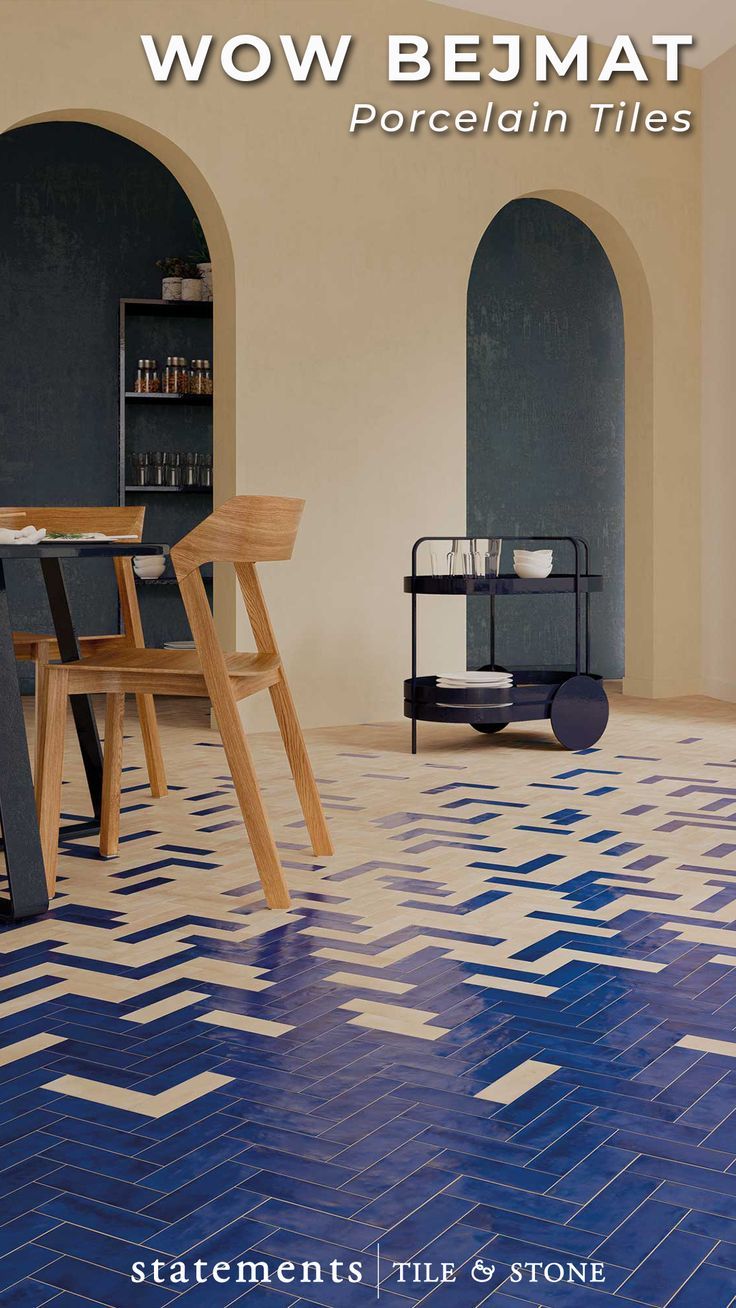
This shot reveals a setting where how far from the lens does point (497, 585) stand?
17.0 ft

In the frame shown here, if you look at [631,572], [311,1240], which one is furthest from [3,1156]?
[631,572]

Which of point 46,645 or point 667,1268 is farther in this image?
point 46,645

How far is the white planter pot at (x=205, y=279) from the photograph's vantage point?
23.2 ft

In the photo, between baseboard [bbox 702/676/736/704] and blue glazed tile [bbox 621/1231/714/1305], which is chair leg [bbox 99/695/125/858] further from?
baseboard [bbox 702/676/736/704]

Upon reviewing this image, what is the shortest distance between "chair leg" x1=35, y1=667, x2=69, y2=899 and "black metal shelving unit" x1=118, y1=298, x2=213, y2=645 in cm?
424

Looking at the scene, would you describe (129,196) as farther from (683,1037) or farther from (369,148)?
(683,1037)

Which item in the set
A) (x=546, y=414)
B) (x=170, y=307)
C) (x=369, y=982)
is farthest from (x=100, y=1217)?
(x=546, y=414)

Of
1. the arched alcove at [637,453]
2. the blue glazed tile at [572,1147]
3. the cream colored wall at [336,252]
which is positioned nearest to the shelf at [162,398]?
the cream colored wall at [336,252]

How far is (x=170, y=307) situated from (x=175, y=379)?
17.8 inches

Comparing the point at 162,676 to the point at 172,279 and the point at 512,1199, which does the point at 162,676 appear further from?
the point at 172,279

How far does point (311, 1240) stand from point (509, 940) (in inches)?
49.5

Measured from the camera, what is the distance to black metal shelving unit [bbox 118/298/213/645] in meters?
7.55

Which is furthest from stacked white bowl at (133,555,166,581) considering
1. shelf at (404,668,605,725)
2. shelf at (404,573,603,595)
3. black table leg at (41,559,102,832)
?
black table leg at (41,559,102,832)

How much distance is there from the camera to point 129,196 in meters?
7.70
